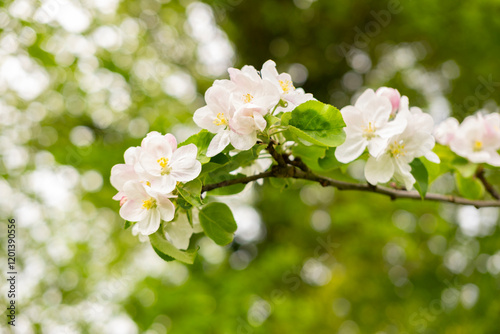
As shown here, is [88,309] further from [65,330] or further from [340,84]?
[340,84]

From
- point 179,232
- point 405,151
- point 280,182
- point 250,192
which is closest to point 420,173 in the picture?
point 405,151

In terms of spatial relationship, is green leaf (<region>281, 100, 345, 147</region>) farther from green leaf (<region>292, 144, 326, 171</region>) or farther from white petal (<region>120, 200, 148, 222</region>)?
white petal (<region>120, 200, 148, 222</region>)

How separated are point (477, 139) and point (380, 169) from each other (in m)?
0.44

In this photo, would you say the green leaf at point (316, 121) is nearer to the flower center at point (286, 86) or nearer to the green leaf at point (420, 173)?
the flower center at point (286, 86)

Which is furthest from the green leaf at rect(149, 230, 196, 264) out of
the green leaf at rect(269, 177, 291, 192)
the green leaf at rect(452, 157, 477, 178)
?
the green leaf at rect(452, 157, 477, 178)

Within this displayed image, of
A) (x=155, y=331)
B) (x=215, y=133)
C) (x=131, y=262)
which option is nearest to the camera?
(x=215, y=133)

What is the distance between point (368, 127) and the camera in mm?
869

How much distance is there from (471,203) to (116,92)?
10.4 ft

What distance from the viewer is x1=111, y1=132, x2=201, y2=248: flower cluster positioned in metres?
0.75

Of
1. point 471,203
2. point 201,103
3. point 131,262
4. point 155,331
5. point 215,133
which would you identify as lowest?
point 131,262

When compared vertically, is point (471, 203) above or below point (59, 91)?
above

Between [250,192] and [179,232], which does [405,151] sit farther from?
[250,192]

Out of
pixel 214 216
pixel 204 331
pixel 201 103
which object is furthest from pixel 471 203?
pixel 201 103

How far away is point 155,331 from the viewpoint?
2717 mm
